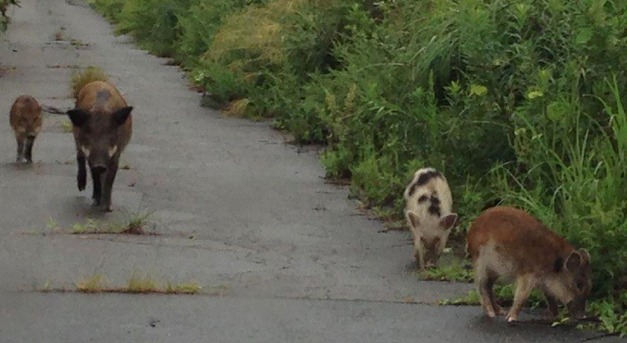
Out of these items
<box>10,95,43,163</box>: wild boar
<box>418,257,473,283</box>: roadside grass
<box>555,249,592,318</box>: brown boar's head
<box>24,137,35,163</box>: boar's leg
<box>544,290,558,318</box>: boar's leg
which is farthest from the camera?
<box>24,137,35,163</box>: boar's leg

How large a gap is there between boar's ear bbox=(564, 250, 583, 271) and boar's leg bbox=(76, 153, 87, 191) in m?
6.20

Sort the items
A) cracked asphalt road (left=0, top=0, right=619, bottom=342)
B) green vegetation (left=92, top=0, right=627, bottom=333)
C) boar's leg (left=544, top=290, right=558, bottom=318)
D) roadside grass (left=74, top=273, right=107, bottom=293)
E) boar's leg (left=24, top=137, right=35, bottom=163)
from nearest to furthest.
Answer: cracked asphalt road (left=0, top=0, right=619, bottom=342) < boar's leg (left=544, top=290, right=558, bottom=318) < roadside grass (left=74, top=273, right=107, bottom=293) < green vegetation (left=92, top=0, right=627, bottom=333) < boar's leg (left=24, top=137, right=35, bottom=163)

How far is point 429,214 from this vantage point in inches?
433

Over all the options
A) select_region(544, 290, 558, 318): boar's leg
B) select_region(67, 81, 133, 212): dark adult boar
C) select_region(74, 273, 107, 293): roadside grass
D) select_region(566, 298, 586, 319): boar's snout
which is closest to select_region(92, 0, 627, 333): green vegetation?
select_region(566, 298, 586, 319): boar's snout

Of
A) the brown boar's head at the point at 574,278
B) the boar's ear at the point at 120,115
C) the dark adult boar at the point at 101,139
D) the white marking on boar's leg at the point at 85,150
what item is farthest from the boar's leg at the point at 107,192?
the brown boar's head at the point at 574,278

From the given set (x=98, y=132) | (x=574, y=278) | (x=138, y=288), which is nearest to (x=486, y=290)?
(x=574, y=278)

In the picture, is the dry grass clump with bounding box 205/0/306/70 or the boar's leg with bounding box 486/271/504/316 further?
the dry grass clump with bounding box 205/0/306/70

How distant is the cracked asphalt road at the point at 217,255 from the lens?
8.77 metres

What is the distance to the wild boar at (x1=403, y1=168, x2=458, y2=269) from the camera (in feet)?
35.2

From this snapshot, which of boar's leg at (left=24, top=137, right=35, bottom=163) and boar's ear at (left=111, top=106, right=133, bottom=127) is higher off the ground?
boar's ear at (left=111, top=106, right=133, bottom=127)

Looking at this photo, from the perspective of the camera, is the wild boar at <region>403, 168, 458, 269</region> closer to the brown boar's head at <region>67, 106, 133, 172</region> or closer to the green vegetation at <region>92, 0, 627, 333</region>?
the green vegetation at <region>92, 0, 627, 333</region>

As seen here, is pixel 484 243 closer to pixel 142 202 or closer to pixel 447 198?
pixel 447 198

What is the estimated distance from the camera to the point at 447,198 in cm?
1131

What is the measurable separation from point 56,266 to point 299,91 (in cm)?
892
